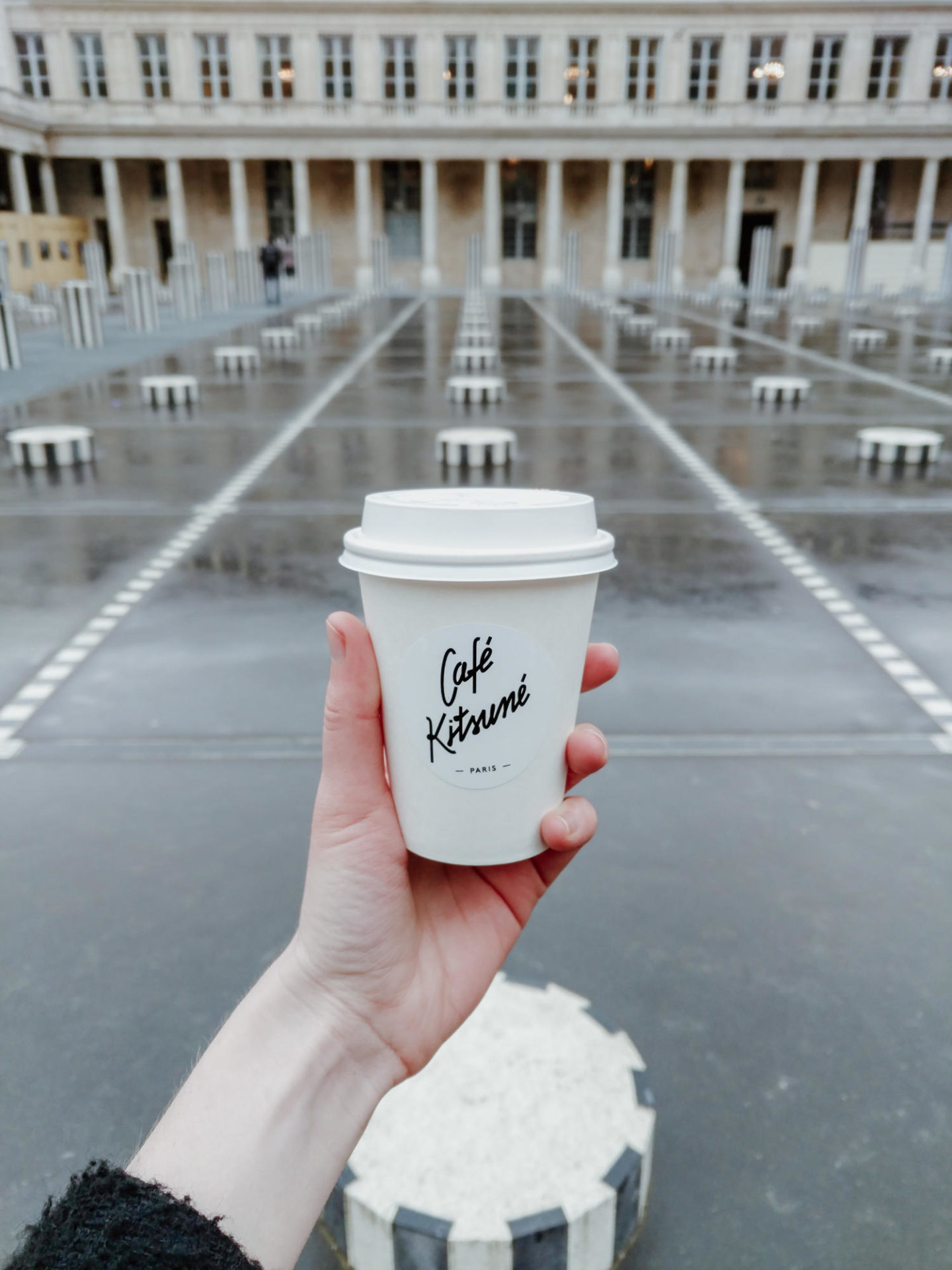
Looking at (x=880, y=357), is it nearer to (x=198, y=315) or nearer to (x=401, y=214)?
(x=198, y=315)

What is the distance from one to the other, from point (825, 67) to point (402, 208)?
1996 cm

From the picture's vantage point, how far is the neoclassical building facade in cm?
4475

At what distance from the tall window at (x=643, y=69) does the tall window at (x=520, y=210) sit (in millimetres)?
5517

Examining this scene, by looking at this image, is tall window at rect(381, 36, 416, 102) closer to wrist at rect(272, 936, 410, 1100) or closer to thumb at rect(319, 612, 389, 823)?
thumb at rect(319, 612, 389, 823)

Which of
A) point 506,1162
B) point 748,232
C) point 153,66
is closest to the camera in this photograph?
point 506,1162

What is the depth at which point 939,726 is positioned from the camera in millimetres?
3652

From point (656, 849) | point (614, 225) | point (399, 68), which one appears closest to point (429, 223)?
point (399, 68)

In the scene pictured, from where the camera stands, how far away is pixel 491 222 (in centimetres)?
4762

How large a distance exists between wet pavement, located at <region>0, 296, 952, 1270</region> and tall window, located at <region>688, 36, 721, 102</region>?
4659 cm

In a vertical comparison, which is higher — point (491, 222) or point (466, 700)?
point (491, 222)

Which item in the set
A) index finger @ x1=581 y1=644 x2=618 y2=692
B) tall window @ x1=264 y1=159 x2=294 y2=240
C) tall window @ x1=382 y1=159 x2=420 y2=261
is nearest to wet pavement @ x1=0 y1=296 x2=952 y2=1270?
index finger @ x1=581 y1=644 x2=618 y2=692

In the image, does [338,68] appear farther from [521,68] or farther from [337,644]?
[337,644]

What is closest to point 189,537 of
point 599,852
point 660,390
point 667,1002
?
point 599,852

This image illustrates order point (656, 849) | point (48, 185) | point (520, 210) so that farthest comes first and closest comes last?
point (520, 210) → point (48, 185) → point (656, 849)
